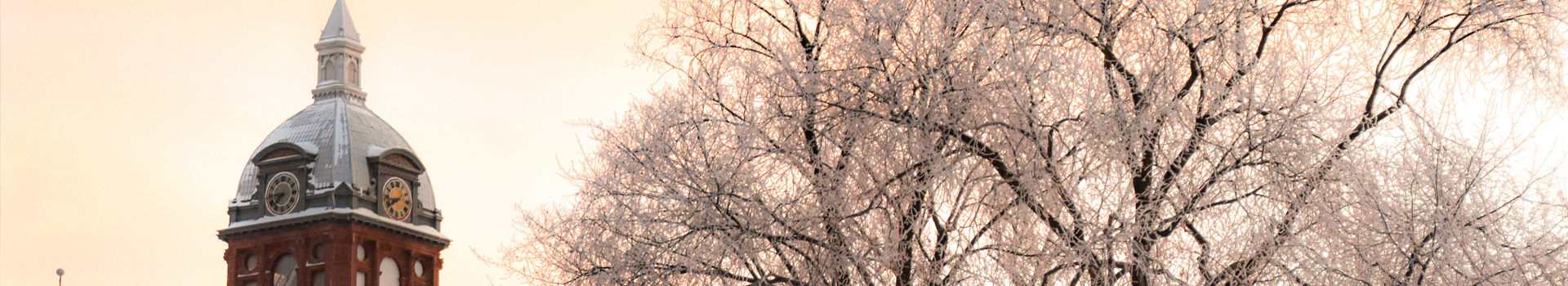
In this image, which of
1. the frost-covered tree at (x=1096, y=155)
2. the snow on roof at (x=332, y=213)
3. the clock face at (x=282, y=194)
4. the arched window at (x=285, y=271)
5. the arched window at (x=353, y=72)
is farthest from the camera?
the arched window at (x=353, y=72)

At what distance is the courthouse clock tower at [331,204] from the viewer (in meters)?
71.9

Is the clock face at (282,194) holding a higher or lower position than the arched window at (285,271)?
higher

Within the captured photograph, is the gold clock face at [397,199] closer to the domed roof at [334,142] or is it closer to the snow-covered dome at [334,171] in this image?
the snow-covered dome at [334,171]

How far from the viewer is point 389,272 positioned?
247ft

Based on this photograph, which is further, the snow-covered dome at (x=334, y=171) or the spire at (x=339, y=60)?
the spire at (x=339, y=60)

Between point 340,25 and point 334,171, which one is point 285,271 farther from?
point 340,25

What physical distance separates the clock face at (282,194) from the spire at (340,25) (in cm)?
789

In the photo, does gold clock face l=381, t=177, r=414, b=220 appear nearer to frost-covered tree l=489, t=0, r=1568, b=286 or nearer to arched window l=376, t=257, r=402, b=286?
arched window l=376, t=257, r=402, b=286

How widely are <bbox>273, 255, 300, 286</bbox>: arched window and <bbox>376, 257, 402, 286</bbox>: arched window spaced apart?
349 cm

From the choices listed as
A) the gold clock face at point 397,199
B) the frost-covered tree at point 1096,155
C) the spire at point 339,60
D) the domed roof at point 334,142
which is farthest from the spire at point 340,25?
the frost-covered tree at point 1096,155

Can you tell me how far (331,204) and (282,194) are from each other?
2789mm

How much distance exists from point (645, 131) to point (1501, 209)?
262 inches

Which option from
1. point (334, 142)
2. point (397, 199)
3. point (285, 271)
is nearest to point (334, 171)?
point (334, 142)

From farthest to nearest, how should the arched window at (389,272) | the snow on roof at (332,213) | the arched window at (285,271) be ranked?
the arched window at (389,272) < the arched window at (285,271) < the snow on roof at (332,213)
